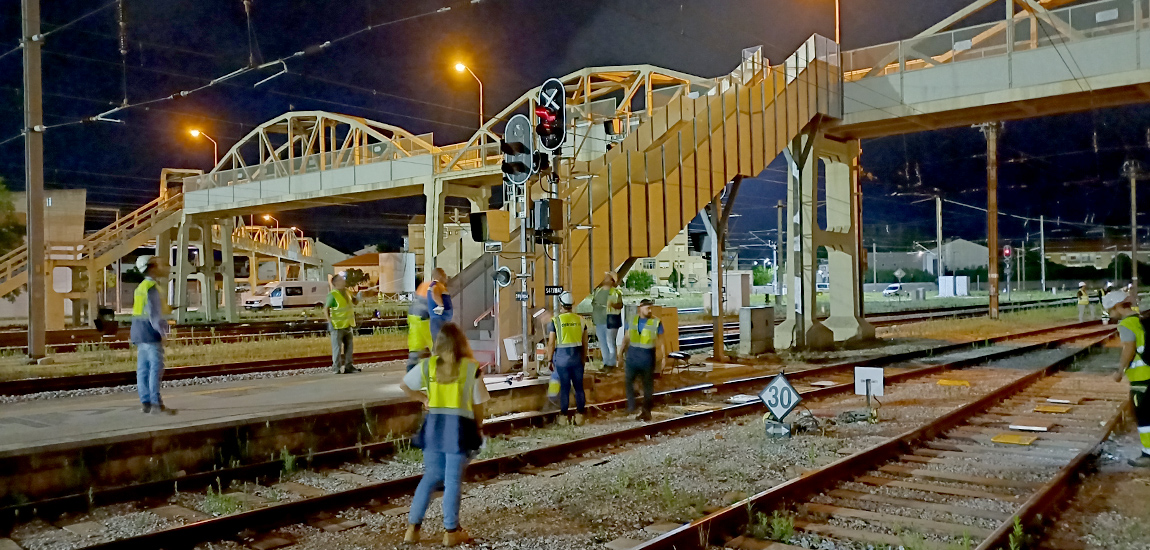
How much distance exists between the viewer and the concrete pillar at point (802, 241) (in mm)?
21719

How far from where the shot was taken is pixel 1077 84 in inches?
→ 705

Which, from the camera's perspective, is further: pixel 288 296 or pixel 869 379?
pixel 288 296

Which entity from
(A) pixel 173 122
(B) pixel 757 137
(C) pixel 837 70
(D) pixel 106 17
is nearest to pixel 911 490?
(B) pixel 757 137

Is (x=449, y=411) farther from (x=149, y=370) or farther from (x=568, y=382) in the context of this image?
(x=149, y=370)

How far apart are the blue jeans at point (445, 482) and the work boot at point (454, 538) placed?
0.14ft

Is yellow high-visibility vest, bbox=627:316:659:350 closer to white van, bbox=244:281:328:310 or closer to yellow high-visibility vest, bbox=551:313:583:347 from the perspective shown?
yellow high-visibility vest, bbox=551:313:583:347

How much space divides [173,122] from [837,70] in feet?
108

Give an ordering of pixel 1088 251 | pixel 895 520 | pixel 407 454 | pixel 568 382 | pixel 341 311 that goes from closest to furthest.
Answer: pixel 895 520 < pixel 407 454 < pixel 568 382 < pixel 341 311 < pixel 1088 251

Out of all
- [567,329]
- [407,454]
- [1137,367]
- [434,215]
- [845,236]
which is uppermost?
[434,215]

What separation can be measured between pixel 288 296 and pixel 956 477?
47175 mm

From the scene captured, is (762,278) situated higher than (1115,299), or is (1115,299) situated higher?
(762,278)

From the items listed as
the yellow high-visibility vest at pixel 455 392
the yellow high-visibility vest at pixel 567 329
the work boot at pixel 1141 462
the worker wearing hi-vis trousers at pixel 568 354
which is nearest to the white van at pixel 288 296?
the worker wearing hi-vis trousers at pixel 568 354

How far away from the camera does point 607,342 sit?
1565 cm

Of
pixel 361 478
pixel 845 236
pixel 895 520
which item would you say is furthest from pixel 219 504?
pixel 845 236
